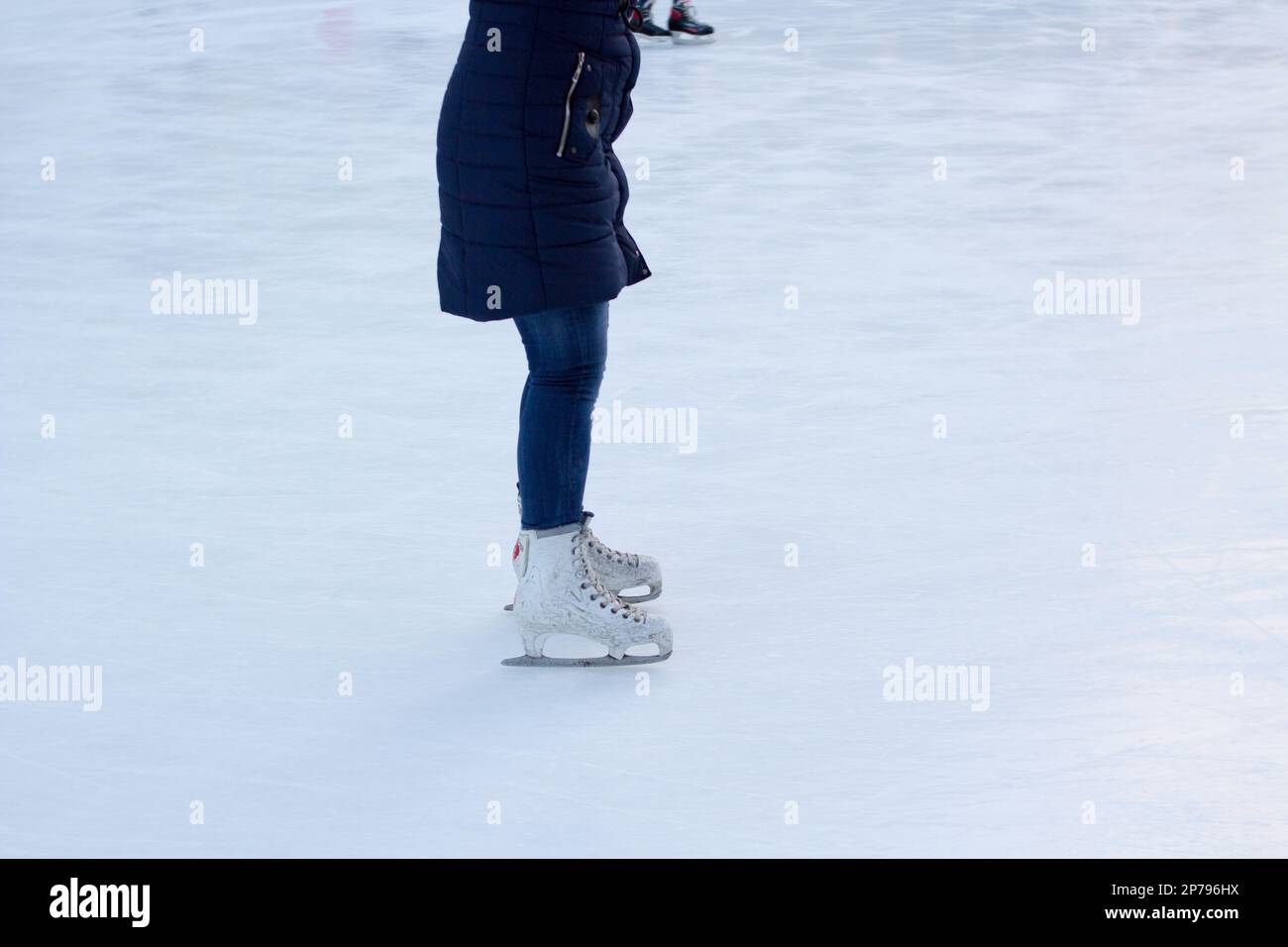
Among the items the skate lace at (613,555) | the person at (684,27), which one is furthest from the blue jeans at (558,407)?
the person at (684,27)

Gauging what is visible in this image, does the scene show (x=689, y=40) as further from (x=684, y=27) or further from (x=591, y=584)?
(x=591, y=584)

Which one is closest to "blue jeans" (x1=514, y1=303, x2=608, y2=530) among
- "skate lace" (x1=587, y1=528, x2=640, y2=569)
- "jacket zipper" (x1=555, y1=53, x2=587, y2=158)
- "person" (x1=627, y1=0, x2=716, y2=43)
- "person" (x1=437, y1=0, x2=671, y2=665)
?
"person" (x1=437, y1=0, x2=671, y2=665)

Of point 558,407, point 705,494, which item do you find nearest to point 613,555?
point 558,407

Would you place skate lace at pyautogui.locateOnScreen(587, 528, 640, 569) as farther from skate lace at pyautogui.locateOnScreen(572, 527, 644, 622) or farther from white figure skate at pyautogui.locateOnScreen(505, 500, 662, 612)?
skate lace at pyautogui.locateOnScreen(572, 527, 644, 622)

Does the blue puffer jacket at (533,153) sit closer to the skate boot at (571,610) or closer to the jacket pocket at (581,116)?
the jacket pocket at (581,116)

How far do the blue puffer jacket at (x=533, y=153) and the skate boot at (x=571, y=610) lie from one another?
42 centimetres

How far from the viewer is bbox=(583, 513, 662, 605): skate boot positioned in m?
3.09

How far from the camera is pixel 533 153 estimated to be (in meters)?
2.64

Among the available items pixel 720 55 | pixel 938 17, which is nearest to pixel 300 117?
pixel 720 55

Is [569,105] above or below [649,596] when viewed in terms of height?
above

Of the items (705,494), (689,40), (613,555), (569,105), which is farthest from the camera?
(689,40)

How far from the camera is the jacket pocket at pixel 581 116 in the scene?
8.64ft

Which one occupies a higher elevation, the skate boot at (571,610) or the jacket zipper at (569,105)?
the jacket zipper at (569,105)

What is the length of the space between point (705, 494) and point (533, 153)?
111 cm
